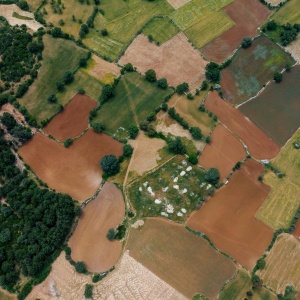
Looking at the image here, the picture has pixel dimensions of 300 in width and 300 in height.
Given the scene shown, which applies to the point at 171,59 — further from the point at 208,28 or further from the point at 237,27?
the point at 237,27

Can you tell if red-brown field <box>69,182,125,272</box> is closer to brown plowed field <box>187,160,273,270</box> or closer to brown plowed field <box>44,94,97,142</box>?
brown plowed field <box>44,94,97,142</box>

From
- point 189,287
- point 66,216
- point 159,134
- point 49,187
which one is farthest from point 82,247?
point 159,134

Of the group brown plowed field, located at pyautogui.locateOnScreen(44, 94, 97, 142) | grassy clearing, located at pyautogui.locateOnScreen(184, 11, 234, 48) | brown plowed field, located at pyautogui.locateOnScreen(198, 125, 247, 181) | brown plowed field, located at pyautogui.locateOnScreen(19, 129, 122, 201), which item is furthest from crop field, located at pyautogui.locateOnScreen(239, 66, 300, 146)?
brown plowed field, located at pyautogui.locateOnScreen(44, 94, 97, 142)

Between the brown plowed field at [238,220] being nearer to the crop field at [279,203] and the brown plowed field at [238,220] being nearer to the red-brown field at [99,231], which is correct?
the crop field at [279,203]

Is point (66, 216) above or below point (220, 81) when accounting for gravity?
below

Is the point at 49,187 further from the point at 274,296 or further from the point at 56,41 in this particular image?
the point at 274,296

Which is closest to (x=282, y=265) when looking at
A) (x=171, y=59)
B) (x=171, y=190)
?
(x=171, y=190)
